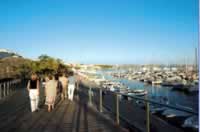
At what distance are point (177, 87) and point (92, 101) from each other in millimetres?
49707

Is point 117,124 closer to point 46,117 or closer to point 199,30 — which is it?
point 46,117

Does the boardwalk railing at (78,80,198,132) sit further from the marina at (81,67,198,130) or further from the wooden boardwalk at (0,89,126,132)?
the wooden boardwalk at (0,89,126,132)

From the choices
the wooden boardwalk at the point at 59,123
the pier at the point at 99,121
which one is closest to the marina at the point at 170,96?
the pier at the point at 99,121

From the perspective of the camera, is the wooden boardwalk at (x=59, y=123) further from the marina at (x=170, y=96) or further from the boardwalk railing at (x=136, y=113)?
the marina at (x=170, y=96)

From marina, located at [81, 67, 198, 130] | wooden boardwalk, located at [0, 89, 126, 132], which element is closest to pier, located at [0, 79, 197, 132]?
wooden boardwalk, located at [0, 89, 126, 132]

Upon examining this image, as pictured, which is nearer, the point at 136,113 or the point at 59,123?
the point at 136,113

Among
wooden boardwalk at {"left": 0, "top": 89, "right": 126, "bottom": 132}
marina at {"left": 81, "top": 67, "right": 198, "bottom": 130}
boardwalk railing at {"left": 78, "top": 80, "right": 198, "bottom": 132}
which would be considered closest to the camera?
marina at {"left": 81, "top": 67, "right": 198, "bottom": 130}

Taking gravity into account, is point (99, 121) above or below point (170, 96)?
above

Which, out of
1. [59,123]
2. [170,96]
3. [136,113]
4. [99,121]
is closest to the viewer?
[136,113]

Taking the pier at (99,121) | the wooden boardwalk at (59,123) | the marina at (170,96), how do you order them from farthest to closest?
the wooden boardwalk at (59,123), the pier at (99,121), the marina at (170,96)

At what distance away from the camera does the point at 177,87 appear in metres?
59.7

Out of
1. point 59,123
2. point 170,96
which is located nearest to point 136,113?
point 59,123

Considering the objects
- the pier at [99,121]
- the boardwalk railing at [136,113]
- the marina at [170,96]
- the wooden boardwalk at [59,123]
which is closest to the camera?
the marina at [170,96]

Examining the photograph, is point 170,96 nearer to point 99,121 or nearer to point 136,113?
point 99,121
